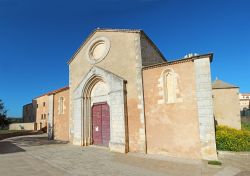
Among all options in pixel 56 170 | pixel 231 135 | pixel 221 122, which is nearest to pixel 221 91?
pixel 221 122

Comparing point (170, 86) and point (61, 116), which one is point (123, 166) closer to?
point (170, 86)

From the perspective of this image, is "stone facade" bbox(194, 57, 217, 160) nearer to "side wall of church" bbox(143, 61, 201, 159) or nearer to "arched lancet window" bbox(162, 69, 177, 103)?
"side wall of church" bbox(143, 61, 201, 159)

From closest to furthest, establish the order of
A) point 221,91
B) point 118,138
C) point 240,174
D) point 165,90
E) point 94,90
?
point 240,174 < point 165,90 < point 118,138 < point 94,90 < point 221,91

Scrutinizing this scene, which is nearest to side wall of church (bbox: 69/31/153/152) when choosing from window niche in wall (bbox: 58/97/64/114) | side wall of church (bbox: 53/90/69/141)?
side wall of church (bbox: 53/90/69/141)

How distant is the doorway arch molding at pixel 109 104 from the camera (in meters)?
12.0

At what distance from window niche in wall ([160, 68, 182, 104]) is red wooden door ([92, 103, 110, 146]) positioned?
433 centimetres

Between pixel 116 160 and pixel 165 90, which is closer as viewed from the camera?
pixel 116 160

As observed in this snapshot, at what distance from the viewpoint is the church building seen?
32.0 ft

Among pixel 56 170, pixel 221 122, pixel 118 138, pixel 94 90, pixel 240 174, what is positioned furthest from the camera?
pixel 221 122

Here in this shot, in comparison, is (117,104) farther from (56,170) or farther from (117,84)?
(56,170)

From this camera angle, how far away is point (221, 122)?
2047 cm

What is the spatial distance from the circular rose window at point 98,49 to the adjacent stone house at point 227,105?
1319 centimetres

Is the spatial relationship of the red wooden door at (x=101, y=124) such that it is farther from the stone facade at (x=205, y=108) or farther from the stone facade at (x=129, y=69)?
the stone facade at (x=205, y=108)

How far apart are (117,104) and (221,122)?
507 inches
